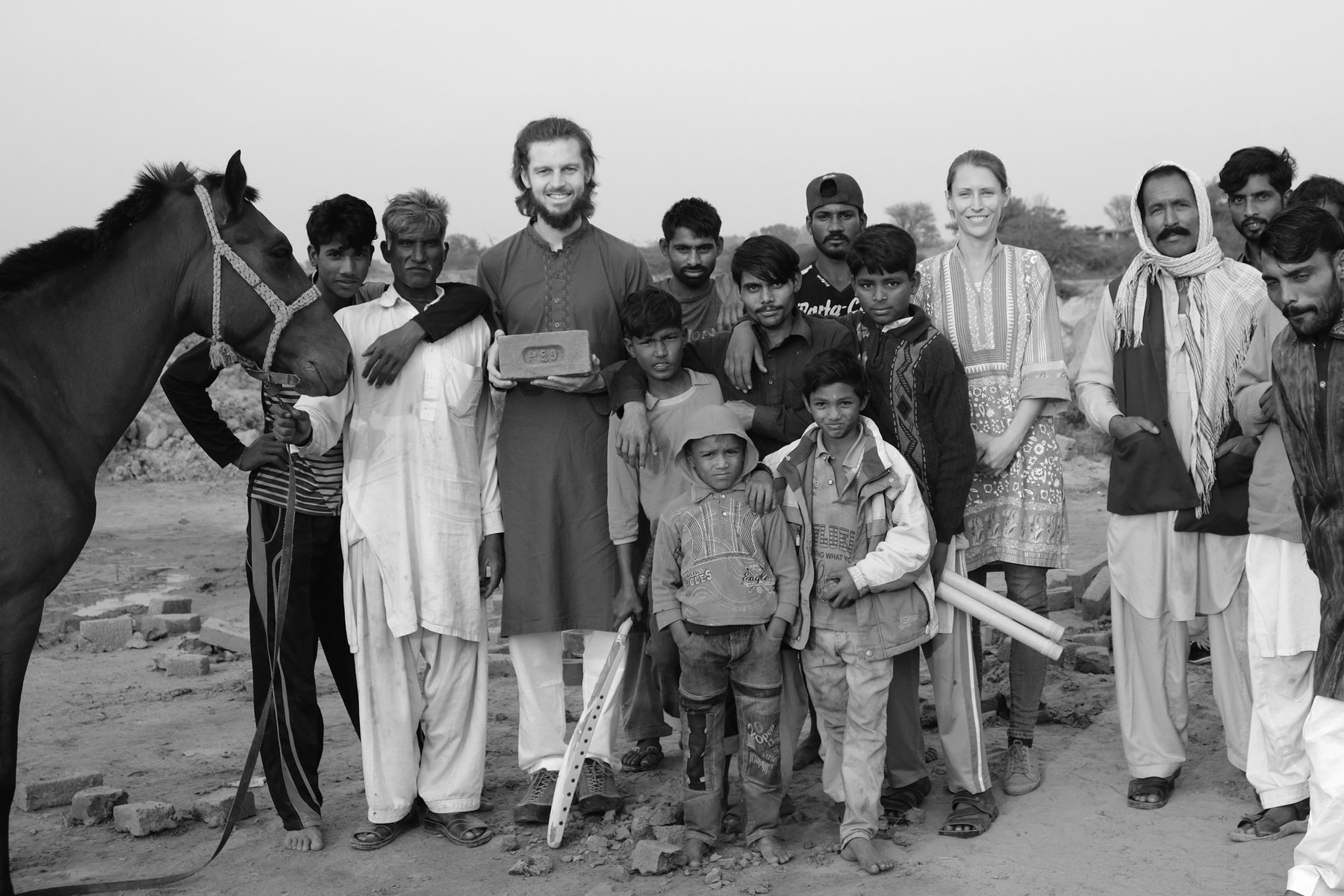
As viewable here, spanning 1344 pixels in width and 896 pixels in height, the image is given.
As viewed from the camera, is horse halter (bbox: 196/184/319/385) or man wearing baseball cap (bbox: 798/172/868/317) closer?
horse halter (bbox: 196/184/319/385)

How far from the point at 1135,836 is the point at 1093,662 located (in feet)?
8.25

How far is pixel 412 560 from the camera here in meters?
4.84

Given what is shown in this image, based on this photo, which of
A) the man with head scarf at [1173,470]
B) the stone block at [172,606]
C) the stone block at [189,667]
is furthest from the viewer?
the stone block at [172,606]

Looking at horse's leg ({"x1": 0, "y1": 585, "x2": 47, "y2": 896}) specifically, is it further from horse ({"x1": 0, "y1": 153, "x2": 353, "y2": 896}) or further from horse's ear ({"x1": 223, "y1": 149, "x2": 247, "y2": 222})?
horse's ear ({"x1": 223, "y1": 149, "x2": 247, "y2": 222})

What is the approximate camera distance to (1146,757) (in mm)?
4949

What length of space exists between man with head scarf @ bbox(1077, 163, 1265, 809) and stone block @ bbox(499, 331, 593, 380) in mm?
2176

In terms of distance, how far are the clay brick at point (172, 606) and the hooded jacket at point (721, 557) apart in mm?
6089

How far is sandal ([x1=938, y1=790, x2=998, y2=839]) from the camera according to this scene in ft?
15.3

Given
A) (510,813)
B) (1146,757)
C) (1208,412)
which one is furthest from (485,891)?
(1208,412)

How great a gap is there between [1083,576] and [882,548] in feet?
15.8

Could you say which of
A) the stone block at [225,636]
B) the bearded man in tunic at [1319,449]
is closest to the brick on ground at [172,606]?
the stone block at [225,636]

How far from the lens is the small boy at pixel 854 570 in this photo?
4.45 m

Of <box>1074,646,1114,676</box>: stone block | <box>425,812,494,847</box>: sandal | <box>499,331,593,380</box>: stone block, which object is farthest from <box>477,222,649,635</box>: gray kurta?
<box>1074,646,1114,676</box>: stone block

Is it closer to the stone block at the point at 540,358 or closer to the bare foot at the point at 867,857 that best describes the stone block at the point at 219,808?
the stone block at the point at 540,358
